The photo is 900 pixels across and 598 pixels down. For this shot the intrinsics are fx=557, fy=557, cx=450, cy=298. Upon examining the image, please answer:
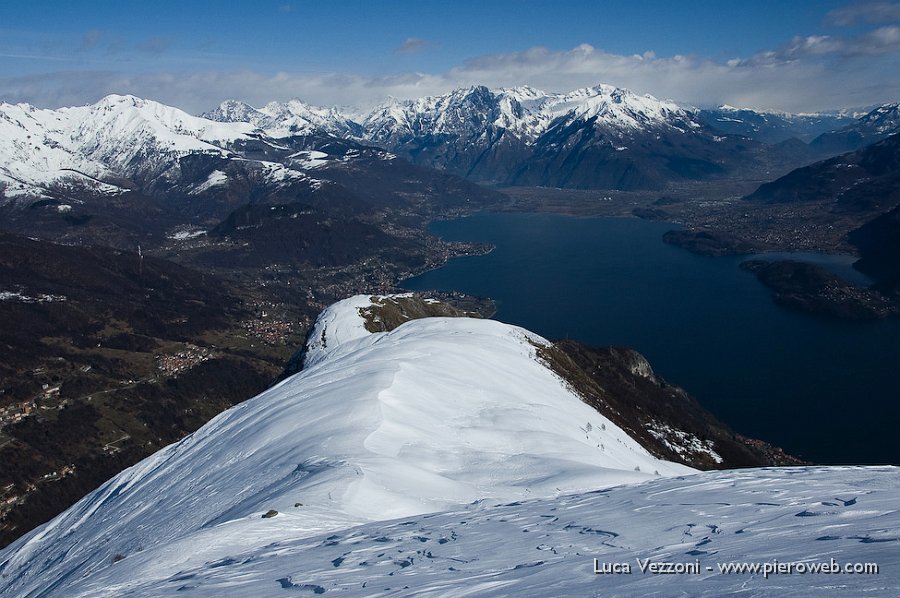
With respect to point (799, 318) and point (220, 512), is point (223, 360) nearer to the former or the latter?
point (220, 512)

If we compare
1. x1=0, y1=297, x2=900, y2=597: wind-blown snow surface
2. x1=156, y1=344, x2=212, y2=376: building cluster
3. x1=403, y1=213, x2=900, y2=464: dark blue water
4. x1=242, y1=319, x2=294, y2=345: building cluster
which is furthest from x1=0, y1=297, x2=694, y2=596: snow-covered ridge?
x1=242, y1=319, x2=294, y2=345: building cluster

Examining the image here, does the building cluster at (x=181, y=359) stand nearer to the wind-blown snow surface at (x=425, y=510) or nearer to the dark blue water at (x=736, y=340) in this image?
the dark blue water at (x=736, y=340)

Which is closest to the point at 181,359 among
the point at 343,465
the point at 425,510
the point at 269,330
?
the point at 269,330

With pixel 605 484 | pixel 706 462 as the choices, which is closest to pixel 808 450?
pixel 706 462

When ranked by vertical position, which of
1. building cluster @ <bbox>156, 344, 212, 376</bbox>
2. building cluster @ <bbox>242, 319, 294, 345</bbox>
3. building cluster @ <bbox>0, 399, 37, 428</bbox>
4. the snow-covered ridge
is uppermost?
the snow-covered ridge

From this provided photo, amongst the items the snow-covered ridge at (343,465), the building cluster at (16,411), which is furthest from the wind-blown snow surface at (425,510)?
the building cluster at (16,411)

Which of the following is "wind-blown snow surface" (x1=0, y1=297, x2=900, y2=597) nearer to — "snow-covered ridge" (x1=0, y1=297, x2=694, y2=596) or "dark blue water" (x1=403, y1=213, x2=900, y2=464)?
"snow-covered ridge" (x1=0, y1=297, x2=694, y2=596)
